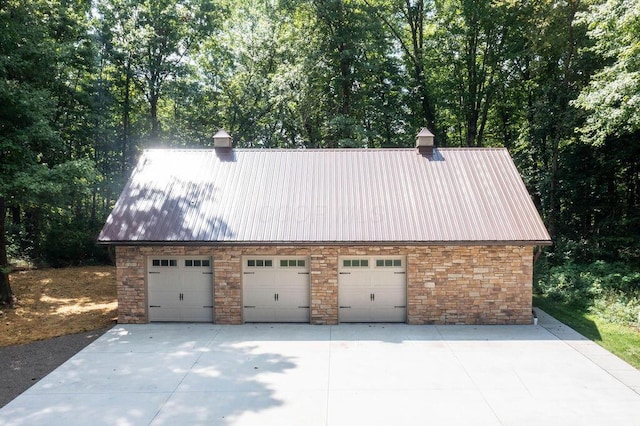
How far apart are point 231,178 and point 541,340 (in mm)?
9983

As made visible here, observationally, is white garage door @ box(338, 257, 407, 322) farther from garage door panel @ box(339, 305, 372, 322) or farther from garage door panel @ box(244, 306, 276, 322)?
garage door panel @ box(244, 306, 276, 322)

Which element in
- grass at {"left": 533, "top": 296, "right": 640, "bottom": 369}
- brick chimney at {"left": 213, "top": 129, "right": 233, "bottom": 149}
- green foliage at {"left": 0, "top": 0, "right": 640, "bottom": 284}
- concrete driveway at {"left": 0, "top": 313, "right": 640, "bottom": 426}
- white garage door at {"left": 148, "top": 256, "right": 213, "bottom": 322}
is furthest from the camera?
green foliage at {"left": 0, "top": 0, "right": 640, "bottom": 284}

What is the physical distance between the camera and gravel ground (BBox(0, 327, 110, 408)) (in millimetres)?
8344

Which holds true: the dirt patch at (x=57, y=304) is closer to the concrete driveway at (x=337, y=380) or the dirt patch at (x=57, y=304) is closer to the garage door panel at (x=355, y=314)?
the concrete driveway at (x=337, y=380)

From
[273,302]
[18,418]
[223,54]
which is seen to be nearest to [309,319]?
[273,302]

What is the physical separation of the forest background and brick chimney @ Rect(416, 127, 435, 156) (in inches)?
214

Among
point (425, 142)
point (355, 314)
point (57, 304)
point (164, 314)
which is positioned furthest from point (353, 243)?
point (57, 304)

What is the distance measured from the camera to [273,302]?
1220 centimetres

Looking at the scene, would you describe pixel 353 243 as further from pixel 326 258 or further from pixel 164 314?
pixel 164 314

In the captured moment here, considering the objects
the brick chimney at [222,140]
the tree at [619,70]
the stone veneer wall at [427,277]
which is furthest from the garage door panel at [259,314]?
the tree at [619,70]

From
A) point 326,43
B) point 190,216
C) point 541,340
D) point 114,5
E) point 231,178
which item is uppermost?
point 114,5

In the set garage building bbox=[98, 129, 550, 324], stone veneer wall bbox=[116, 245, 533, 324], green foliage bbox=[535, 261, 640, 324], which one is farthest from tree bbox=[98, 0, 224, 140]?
green foliage bbox=[535, 261, 640, 324]

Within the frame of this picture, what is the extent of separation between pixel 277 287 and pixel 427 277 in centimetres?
423

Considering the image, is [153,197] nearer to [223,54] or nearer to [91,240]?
[91,240]
